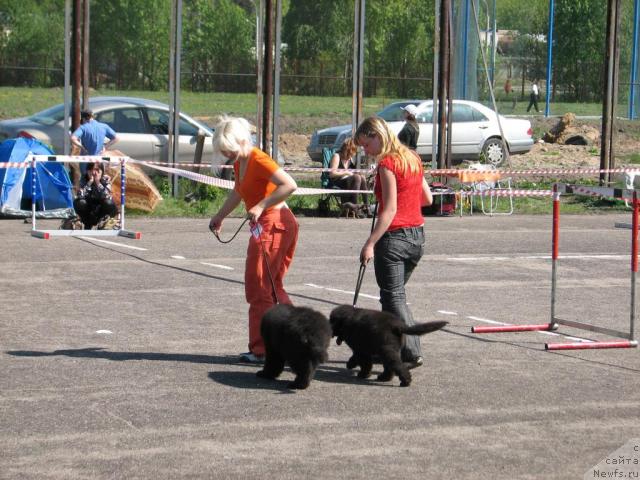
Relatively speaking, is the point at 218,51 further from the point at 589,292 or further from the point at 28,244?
the point at 589,292

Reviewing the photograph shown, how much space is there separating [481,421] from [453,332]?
9.04ft

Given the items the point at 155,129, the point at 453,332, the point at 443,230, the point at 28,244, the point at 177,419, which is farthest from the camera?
the point at 155,129

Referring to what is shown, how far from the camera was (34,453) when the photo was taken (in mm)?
5875

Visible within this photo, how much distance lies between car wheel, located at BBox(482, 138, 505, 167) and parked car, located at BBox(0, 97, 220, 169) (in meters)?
8.51

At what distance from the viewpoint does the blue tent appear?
55.3 ft

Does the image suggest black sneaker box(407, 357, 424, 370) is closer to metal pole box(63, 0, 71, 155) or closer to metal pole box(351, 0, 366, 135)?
metal pole box(63, 0, 71, 155)

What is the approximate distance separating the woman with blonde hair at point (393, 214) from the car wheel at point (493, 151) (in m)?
19.9

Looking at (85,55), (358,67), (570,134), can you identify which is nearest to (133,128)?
(85,55)

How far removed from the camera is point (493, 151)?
27703 millimetres

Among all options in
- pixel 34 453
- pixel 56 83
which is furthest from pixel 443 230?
pixel 56 83

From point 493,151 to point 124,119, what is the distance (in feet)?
34.0

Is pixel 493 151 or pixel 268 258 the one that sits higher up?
pixel 493 151

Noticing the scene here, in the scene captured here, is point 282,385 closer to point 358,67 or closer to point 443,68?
point 358,67

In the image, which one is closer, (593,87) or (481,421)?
(481,421)
